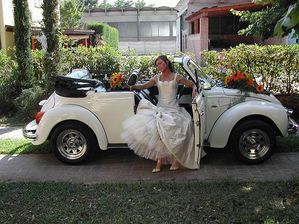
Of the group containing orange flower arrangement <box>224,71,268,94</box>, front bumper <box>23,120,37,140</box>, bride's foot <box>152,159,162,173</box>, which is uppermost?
orange flower arrangement <box>224,71,268,94</box>

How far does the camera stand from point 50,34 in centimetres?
1186

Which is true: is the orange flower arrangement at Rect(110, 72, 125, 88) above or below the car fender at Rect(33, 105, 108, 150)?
above

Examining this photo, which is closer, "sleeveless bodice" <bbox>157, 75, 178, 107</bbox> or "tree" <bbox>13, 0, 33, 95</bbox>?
"sleeveless bodice" <bbox>157, 75, 178, 107</bbox>

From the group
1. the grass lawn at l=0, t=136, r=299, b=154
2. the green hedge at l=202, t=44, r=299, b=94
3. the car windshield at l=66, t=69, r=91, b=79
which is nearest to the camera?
the car windshield at l=66, t=69, r=91, b=79

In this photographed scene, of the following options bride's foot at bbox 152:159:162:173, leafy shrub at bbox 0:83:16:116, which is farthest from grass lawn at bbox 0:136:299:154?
leafy shrub at bbox 0:83:16:116

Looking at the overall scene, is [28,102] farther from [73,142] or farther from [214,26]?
[214,26]

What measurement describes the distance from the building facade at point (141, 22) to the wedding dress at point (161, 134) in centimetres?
5629

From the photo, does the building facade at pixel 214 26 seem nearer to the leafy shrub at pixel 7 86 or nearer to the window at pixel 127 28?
the leafy shrub at pixel 7 86

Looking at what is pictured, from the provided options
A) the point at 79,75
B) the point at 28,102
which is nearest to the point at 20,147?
the point at 79,75

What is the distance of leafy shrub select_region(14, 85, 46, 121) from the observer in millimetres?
11086

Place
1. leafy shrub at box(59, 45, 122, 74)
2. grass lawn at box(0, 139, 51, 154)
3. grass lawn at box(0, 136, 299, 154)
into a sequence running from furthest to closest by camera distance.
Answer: leafy shrub at box(59, 45, 122, 74) < grass lawn at box(0, 139, 51, 154) < grass lawn at box(0, 136, 299, 154)

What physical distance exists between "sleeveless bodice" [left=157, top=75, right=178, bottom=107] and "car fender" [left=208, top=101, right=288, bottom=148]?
2.43 feet

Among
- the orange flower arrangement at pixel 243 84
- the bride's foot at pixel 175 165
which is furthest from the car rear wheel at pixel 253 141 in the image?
the bride's foot at pixel 175 165

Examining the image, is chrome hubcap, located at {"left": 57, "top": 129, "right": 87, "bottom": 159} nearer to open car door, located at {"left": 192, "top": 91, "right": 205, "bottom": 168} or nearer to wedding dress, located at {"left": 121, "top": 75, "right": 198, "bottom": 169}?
wedding dress, located at {"left": 121, "top": 75, "right": 198, "bottom": 169}
